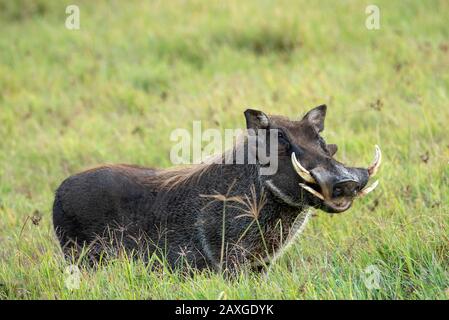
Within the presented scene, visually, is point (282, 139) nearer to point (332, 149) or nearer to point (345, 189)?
point (332, 149)

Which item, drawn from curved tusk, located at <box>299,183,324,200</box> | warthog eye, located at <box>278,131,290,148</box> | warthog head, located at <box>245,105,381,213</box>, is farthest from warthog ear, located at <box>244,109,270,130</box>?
curved tusk, located at <box>299,183,324,200</box>

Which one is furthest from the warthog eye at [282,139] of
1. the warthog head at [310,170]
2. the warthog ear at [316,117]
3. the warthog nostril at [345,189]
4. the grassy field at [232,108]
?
the grassy field at [232,108]

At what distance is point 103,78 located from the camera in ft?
30.2

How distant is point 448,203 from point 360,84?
121 inches

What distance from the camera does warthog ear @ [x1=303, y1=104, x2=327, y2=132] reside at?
4723 mm

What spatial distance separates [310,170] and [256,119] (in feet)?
1.70

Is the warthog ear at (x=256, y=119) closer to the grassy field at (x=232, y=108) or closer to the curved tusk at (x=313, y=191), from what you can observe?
the curved tusk at (x=313, y=191)

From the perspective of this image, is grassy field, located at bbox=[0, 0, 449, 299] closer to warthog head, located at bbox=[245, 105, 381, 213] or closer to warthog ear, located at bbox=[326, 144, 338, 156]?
warthog head, located at bbox=[245, 105, 381, 213]

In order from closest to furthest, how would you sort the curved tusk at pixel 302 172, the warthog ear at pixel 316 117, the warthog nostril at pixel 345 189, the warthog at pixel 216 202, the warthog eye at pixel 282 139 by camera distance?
the warthog nostril at pixel 345 189 → the curved tusk at pixel 302 172 → the warthog at pixel 216 202 → the warthog eye at pixel 282 139 → the warthog ear at pixel 316 117

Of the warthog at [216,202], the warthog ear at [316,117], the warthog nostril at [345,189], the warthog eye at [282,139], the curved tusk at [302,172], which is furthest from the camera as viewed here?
the warthog ear at [316,117]

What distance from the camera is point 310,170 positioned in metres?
4.29

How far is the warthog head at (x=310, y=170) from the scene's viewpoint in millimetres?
4184

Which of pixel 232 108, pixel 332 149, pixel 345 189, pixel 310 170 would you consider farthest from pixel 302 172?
pixel 232 108
